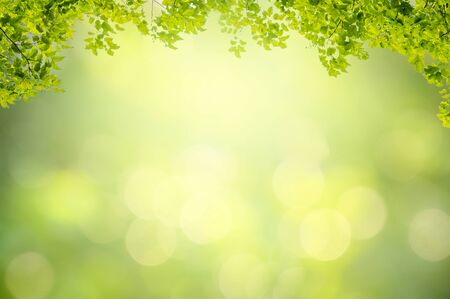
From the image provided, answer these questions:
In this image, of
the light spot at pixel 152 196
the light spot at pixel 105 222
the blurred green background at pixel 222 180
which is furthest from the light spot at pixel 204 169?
the light spot at pixel 105 222

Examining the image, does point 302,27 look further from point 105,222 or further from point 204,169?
point 204,169

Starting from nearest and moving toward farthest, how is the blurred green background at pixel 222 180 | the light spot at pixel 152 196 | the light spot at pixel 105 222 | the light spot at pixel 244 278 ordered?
the blurred green background at pixel 222 180, the light spot at pixel 105 222, the light spot at pixel 244 278, the light spot at pixel 152 196

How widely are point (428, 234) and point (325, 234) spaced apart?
4744mm

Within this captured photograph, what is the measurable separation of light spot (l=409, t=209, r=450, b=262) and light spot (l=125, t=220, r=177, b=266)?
10.7 metres

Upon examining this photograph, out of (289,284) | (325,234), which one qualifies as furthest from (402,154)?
(289,284)

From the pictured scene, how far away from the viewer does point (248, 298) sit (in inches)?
1017

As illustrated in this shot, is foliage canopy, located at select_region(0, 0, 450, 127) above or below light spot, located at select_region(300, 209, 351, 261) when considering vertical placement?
below

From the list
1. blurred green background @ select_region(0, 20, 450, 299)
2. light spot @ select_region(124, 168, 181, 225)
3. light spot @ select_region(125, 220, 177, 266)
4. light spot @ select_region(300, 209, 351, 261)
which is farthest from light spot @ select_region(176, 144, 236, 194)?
light spot @ select_region(300, 209, 351, 261)

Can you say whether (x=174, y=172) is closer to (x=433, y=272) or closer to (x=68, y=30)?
(x=433, y=272)

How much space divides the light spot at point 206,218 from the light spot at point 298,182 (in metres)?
2.83

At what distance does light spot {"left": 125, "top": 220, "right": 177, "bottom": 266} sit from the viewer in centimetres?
2492

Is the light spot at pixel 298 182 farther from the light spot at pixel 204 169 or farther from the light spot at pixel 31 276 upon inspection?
the light spot at pixel 31 276

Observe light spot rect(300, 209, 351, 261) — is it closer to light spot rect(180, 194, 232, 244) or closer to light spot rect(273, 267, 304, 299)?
light spot rect(273, 267, 304, 299)

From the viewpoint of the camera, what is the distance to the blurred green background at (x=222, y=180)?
2330cm
